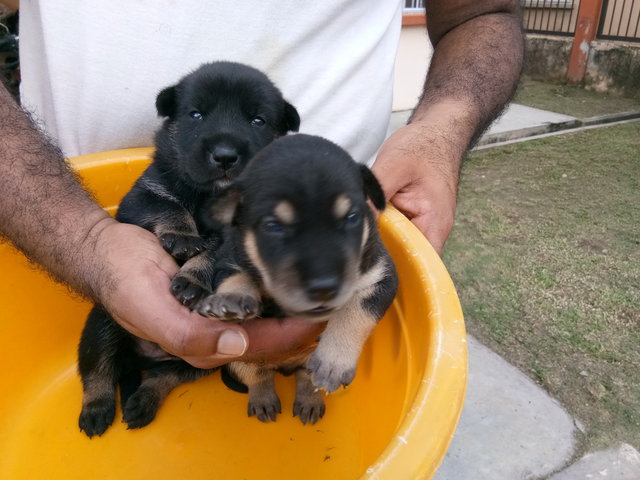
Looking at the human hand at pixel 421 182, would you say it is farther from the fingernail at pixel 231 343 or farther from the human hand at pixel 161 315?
the fingernail at pixel 231 343

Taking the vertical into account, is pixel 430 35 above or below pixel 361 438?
above

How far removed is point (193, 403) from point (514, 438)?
5.70ft

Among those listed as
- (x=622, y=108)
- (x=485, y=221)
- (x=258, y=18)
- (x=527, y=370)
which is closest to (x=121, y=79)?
(x=258, y=18)

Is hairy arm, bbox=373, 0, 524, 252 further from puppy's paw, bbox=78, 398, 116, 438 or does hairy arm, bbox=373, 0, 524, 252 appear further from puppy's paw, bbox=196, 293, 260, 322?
puppy's paw, bbox=78, 398, 116, 438

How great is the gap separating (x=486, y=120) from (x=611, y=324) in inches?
73.0

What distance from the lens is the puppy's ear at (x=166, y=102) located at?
7.75 feet

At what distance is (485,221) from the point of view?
17.9 feet

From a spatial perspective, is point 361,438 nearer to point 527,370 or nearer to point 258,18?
point 527,370

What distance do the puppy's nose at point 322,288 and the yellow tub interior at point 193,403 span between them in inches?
16.4

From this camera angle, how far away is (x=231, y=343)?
66.1 inches

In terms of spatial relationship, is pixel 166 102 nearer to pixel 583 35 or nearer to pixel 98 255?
pixel 98 255

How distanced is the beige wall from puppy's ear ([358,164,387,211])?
25.2 feet

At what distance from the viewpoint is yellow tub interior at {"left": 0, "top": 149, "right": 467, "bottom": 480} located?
2.03 meters

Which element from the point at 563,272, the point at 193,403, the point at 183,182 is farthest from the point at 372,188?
the point at 563,272
